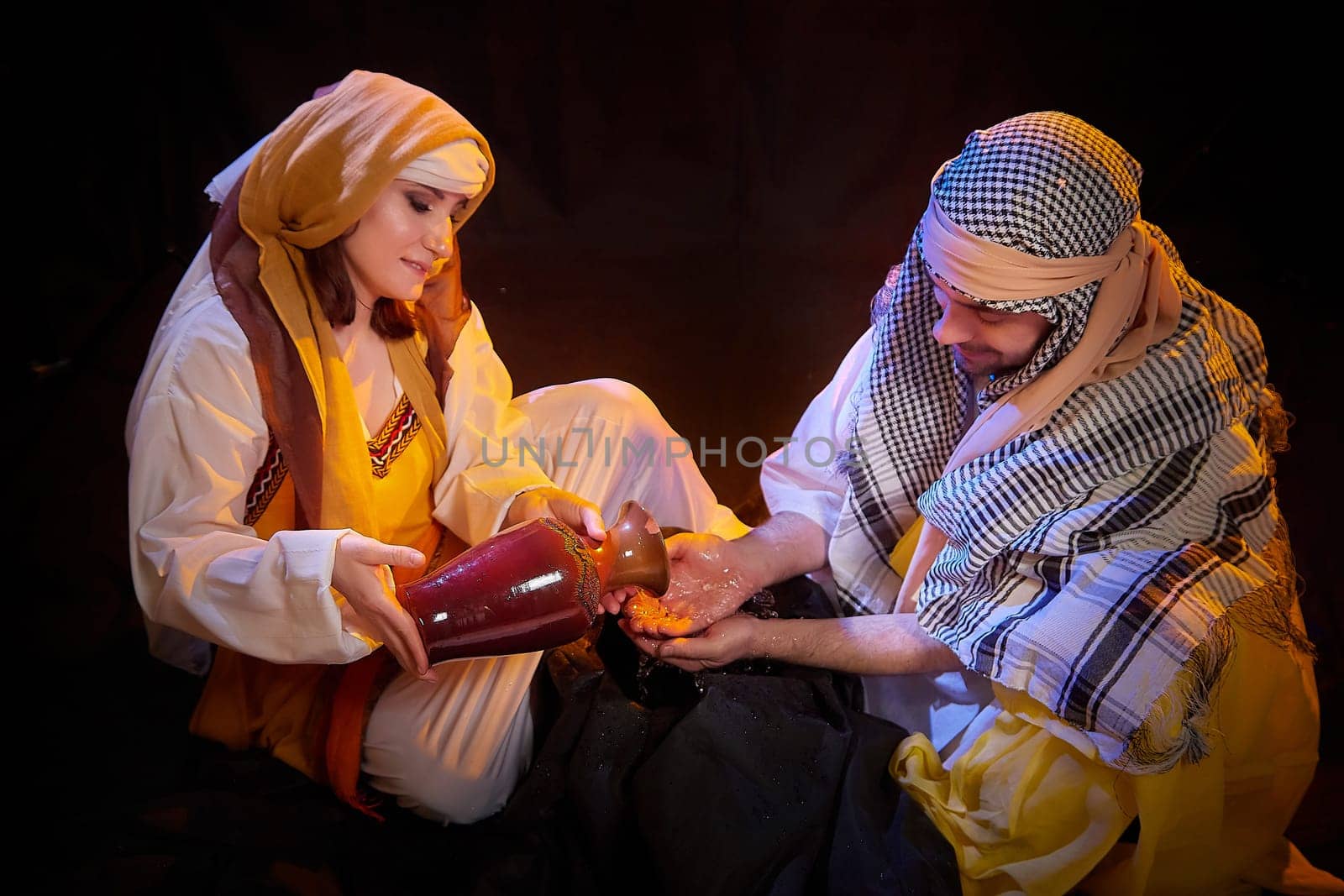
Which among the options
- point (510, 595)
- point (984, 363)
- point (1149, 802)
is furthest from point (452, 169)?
point (1149, 802)

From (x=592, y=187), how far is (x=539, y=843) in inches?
129

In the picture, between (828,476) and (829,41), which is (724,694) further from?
(829,41)

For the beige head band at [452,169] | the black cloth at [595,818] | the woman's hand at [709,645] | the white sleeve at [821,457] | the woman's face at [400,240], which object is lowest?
the black cloth at [595,818]

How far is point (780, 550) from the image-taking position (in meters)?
2.75

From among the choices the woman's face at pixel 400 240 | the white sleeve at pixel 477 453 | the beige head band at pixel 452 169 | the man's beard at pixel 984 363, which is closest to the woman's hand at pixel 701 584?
the white sleeve at pixel 477 453

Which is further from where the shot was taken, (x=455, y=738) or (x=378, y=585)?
(x=455, y=738)

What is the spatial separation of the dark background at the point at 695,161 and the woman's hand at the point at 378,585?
1.85 m

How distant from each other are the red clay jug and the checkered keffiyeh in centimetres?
89

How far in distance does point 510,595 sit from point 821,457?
132 cm

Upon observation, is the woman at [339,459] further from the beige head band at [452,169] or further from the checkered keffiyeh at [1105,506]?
the checkered keffiyeh at [1105,506]

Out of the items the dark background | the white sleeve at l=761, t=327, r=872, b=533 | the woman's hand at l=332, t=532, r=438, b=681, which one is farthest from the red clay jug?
the dark background

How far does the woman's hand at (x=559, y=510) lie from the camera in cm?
216

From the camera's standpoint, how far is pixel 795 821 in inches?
85.0

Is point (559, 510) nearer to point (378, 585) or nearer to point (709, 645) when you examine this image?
point (709, 645)
